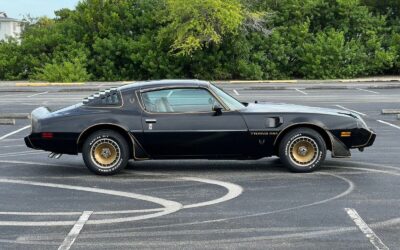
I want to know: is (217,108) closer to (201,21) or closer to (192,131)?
(192,131)

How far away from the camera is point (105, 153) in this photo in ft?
30.1

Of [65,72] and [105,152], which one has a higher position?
[65,72]

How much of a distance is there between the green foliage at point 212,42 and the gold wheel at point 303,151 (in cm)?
2482

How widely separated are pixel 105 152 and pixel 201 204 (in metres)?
2.36

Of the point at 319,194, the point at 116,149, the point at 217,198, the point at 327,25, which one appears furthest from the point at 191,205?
the point at 327,25

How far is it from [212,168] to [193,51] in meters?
25.7

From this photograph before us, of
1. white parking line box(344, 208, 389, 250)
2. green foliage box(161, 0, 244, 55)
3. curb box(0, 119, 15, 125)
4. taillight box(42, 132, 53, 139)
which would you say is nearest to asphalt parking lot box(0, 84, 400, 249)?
white parking line box(344, 208, 389, 250)

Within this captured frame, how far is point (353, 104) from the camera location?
20.4m

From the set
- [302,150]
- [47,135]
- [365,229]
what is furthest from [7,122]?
[365,229]

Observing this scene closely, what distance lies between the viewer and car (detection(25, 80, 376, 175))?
29.8 feet

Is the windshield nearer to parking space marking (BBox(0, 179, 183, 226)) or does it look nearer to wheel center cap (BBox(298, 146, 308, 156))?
wheel center cap (BBox(298, 146, 308, 156))

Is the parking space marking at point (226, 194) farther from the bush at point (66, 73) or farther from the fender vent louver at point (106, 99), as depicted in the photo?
the bush at point (66, 73)

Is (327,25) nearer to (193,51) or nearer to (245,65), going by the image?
(245,65)

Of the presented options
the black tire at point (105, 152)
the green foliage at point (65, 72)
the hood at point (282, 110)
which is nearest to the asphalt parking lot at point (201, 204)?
the black tire at point (105, 152)
